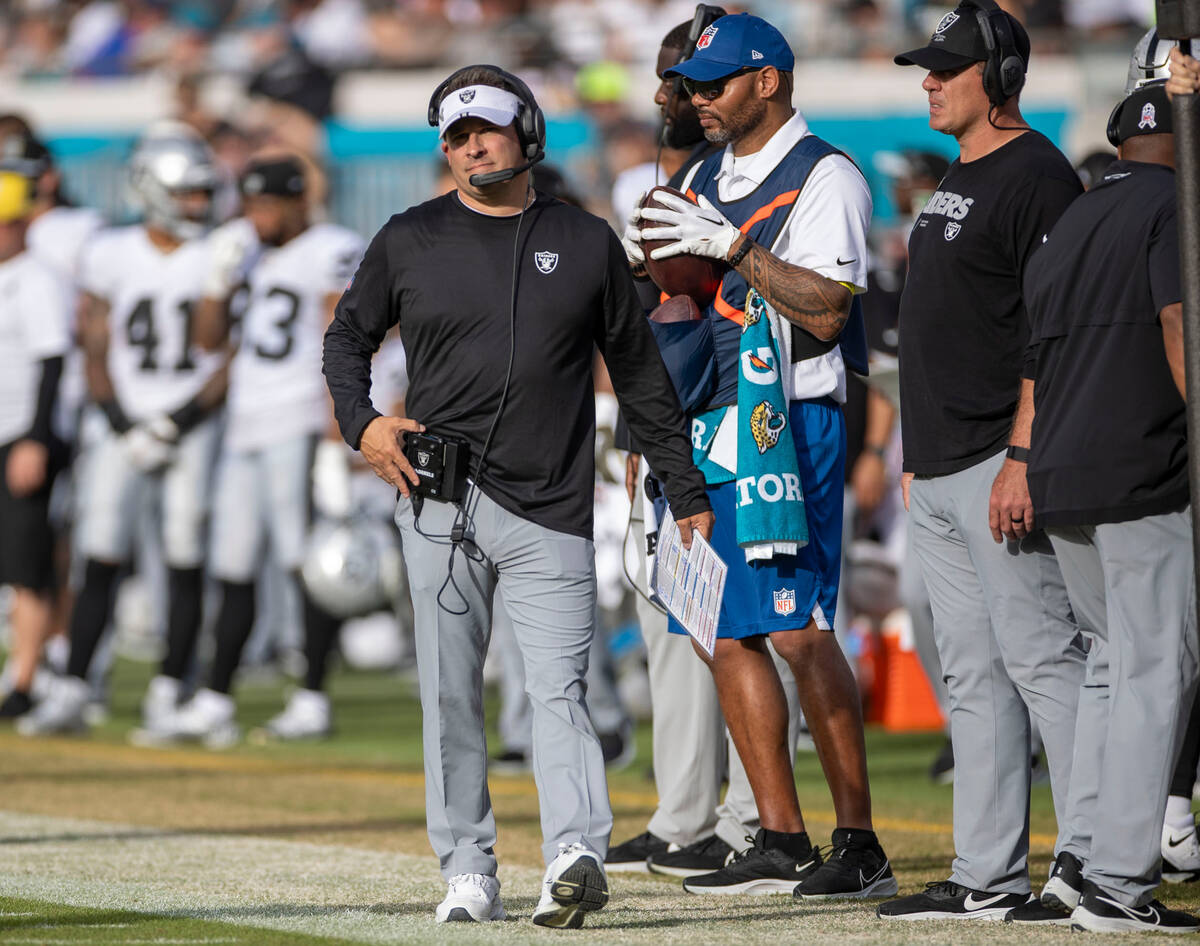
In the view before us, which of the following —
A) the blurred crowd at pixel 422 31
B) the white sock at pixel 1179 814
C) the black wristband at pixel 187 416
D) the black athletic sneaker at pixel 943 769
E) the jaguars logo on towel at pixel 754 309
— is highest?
the blurred crowd at pixel 422 31

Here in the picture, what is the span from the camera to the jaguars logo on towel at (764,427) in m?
5.70

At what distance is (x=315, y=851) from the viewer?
22.1 feet

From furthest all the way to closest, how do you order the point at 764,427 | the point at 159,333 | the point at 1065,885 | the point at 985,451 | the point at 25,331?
the point at 25,331, the point at 159,333, the point at 764,427, the point at 985,451, the point at 1065,885

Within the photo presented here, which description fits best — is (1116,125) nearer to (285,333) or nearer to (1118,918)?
(1118,918)

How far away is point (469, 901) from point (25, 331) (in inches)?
262

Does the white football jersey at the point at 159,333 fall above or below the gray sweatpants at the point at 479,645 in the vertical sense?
above

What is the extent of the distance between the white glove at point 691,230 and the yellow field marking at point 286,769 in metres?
2.58

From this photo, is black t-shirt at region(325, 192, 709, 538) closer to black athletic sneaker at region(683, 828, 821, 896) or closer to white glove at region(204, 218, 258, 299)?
black athletic sneaker at region(683, 828, 821, 896)

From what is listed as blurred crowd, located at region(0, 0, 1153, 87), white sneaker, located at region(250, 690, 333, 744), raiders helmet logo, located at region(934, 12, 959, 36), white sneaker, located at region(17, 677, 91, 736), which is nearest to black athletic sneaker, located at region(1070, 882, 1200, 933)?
raiders helmet logo, located at region(934, 12, 959, 36)

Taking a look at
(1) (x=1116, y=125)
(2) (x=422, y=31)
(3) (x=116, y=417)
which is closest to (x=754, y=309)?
(1) (x=1116, y=125)

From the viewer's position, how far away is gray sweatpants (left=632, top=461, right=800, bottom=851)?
6.51 m

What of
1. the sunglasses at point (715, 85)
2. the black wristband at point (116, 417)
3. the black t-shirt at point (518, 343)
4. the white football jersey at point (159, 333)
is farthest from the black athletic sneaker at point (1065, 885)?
the black wristband at point (116, 417)

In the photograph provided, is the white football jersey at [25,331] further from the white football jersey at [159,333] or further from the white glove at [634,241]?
the white glove at [634,241]

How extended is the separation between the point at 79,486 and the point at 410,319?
9.19 meters
